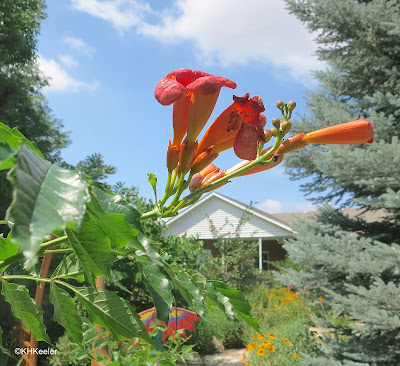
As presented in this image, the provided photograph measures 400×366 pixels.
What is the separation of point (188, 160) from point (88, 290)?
0.35 m

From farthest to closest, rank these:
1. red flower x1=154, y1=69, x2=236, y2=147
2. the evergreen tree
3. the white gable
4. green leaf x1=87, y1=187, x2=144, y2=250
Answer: the white gable → the evergreen tree → red flower x1=154, y1=69, x2=236, y2=147 → green leaf x1=87, y1=187, x2=144, y2=250

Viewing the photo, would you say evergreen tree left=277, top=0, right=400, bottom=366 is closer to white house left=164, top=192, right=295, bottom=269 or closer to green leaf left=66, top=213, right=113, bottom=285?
green leaf left=66, top=213, right=113, bottom=285

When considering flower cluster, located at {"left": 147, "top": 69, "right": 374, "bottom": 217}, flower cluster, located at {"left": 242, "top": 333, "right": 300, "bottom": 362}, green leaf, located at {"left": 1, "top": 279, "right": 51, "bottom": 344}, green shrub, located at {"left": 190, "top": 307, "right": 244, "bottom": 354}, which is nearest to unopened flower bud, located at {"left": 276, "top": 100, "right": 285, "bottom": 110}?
flower cluster, located at {"left": 147, "top": 69, "right": 374, "bottom": 217}

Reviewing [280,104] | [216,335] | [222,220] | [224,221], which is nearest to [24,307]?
[280,104]

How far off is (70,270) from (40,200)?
0.59 m

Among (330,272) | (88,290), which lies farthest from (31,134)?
(88,290)

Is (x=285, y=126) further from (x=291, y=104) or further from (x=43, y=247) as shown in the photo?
(x=43, y=247)

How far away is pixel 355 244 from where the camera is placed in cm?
471

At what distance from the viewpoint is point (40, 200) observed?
0.31 metres

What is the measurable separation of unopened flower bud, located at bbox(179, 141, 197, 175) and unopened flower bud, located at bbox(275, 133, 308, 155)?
17 centimetres

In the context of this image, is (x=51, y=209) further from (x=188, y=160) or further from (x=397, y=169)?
(x=397, y=169)

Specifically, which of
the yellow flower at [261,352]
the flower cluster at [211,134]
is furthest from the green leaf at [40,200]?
the yellow flower at [261,352]

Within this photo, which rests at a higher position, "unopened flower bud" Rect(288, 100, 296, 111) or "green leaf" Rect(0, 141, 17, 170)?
"unopened flower bud" Rect(288, 100, 296, 111)

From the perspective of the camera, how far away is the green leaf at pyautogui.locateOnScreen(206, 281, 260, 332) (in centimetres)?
75
